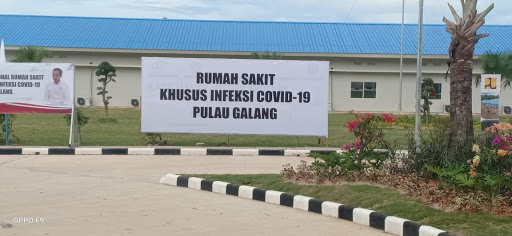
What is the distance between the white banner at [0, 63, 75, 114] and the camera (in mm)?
17875

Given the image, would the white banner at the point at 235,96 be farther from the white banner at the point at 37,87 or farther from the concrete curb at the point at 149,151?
the white banner at the point at 37,87

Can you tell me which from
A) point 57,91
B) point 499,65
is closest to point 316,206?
point 57,91

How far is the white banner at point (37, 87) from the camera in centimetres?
1788

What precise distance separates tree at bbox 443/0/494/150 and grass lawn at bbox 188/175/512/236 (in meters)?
1.38

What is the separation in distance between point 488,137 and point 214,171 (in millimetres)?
5459

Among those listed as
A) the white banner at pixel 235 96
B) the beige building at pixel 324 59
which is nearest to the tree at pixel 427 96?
the beige building at pixel 324 59

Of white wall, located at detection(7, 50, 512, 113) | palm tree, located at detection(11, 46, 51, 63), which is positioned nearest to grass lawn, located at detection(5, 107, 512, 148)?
palm tree, located at detection(11, 46, 51, 63)

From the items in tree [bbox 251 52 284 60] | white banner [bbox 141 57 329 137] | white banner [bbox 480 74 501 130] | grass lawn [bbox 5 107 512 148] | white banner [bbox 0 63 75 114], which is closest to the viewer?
white banner [bbox 0 63 75 114]

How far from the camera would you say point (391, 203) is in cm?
908

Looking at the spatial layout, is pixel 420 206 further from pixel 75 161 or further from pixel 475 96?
pixel 475 96

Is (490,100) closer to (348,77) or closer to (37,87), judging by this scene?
(37,87)

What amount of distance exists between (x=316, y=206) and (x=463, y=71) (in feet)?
9.22

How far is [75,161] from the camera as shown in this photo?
15.5 metres

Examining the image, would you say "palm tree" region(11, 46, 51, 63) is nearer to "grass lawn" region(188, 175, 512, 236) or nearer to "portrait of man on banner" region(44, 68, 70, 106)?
"portrait of man on banner" region(44, 68, 70, 106)
